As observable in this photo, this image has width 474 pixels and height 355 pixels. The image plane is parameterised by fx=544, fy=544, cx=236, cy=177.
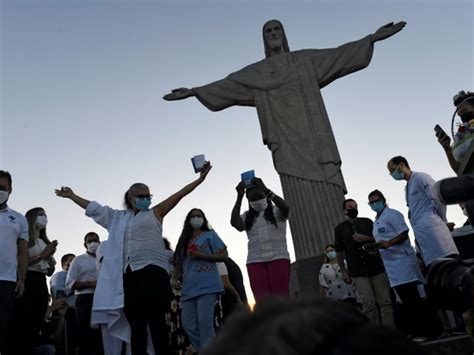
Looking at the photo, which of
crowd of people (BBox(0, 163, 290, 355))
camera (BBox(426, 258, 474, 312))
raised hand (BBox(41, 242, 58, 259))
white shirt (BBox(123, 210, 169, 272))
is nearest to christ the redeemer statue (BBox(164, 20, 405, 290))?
crowd of people (BBox(0, 163, 290, 355))

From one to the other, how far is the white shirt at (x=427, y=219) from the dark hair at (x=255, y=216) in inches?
51.1

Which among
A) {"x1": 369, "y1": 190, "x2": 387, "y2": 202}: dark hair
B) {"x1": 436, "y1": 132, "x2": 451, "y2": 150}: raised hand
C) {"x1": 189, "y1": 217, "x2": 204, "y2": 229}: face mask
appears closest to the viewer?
{"x1": 436, "y1": 132, "x2": 451, "y2": 150}: raised hand

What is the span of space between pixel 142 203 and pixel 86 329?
1739 mm

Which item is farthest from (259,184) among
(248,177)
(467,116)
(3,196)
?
(467,116)

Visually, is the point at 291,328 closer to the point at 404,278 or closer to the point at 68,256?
the point at 404,278

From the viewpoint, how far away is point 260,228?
17.6 ft

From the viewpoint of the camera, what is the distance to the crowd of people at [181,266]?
165 inches

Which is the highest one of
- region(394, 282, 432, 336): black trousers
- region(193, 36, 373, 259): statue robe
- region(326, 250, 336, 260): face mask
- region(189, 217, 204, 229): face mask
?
region(193, 36, 373, 259): statue robe

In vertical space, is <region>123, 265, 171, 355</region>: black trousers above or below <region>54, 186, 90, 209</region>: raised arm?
below

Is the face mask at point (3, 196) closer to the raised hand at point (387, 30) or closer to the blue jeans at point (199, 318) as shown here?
the blue jeans at point (199, 318)

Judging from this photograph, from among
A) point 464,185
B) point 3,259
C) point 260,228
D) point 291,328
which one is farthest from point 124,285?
point 291,328

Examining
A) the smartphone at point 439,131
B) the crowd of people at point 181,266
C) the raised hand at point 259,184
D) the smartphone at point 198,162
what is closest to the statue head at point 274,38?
the crowd of people at point 181,266

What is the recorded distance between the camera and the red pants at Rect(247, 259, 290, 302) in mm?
5109

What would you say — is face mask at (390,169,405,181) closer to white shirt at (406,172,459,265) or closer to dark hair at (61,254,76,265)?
white shirt at (406,172,459,265)
